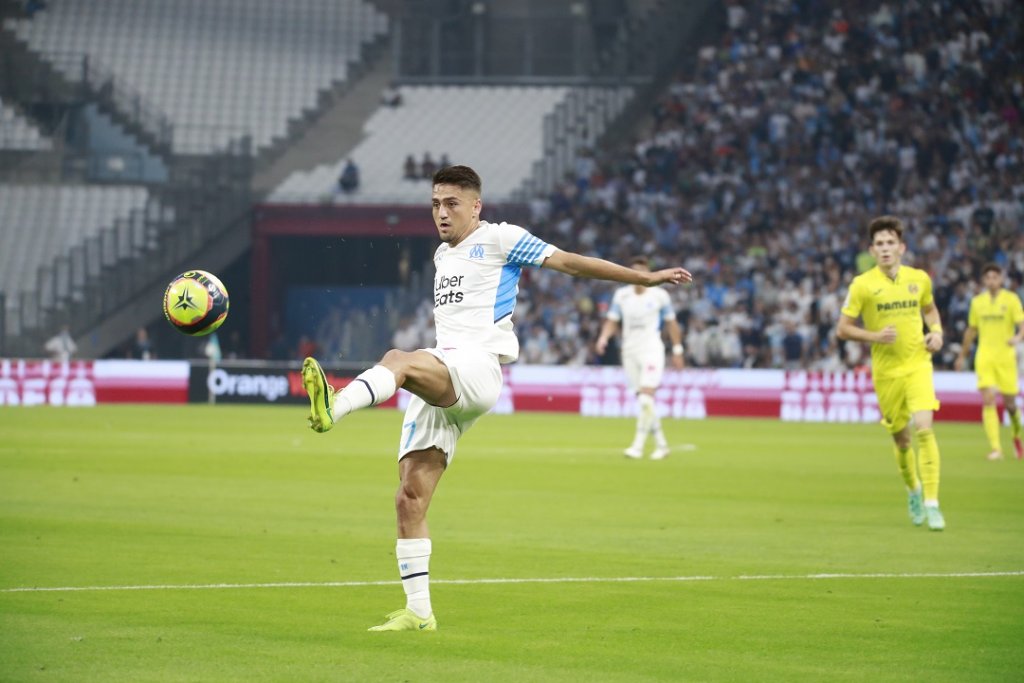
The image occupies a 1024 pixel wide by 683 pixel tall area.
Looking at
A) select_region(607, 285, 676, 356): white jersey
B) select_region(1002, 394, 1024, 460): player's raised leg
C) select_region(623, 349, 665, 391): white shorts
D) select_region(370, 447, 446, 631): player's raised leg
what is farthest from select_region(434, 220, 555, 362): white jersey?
select_region(1002, 394, 1024, 460): player's raised leg

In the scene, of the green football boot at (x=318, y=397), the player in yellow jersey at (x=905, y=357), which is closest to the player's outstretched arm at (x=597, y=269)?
the green football boot at (x=318, y=397)

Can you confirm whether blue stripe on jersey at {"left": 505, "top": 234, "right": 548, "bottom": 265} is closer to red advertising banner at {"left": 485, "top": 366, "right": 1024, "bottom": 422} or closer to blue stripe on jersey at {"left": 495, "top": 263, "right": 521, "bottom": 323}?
blue stripe on jersey at {"left": 495, "top": 263, "right": 521, "bottom": 323}

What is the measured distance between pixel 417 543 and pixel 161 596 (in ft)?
6.82

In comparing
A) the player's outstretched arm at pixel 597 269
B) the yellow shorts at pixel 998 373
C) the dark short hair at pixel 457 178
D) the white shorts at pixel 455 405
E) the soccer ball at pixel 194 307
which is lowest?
the yellow shorts at pixel 998 373

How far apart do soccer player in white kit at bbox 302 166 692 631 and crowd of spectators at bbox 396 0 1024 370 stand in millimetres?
28207

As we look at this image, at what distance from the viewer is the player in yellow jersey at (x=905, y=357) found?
14.4 meters

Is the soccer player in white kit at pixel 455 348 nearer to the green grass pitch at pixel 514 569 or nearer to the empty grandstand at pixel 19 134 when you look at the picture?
the green grass pitch at pixel 514 569

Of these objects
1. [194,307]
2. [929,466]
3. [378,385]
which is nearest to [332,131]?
[929,466]

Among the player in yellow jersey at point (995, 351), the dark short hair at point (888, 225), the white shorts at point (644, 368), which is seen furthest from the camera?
the player in yellow jersey at point (995, 351)

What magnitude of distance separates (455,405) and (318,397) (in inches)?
44.9

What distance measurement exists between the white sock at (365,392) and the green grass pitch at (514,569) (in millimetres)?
1185

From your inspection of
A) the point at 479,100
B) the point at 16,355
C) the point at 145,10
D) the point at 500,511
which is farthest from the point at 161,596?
the point at 145,10

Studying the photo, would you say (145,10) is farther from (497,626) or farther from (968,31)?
(497,626)

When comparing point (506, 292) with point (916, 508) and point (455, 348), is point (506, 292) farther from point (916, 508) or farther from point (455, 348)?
point (916, 508)
